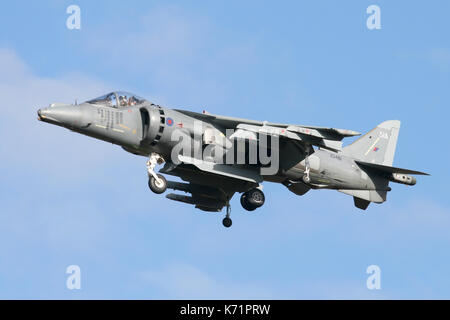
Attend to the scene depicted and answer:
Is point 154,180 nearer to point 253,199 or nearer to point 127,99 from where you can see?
point 127,99

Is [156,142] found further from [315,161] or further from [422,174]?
[422,174]

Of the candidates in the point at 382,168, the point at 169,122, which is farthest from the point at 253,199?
the point at 382,168

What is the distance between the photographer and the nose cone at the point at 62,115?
2464 centimetres

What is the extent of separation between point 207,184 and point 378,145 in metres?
6.61

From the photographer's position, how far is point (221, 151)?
2661 cm

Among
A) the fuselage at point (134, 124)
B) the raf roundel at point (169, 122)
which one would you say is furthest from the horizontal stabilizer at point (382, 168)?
the raf roundel at point (169, 122)

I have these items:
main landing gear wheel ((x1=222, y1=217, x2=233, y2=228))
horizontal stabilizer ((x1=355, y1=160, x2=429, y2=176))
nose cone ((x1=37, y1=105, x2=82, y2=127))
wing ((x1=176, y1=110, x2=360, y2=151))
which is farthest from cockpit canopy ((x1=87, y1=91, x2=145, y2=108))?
horizontal stabilizer ((x1=355, y1=160, x2=429, y2=176))

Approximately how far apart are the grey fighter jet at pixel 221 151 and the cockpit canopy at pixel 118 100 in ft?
0.10

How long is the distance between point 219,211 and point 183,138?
4.49 meters

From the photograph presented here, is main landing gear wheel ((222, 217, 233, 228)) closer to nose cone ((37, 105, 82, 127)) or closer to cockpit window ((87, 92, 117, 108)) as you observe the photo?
cockpit window ((87, 92, 117, 108))

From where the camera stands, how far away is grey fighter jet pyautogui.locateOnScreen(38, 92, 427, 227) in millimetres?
25562

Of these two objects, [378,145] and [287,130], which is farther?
[378,145]

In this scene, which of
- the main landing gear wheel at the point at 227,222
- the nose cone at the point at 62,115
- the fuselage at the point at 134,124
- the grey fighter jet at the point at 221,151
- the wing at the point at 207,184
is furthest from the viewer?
the main landing gear wheel at the point at 227,222

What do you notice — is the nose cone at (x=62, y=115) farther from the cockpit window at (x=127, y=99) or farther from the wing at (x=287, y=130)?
the wing at (x=287, y=130)
